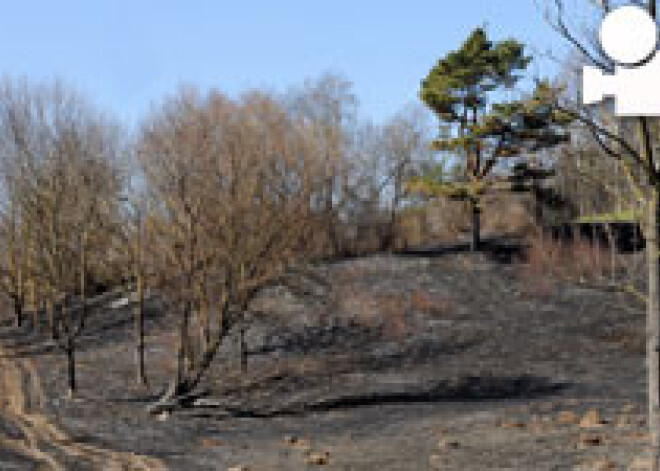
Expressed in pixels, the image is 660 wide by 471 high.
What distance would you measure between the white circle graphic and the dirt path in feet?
24.8

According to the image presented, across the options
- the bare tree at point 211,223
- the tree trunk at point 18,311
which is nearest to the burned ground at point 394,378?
the tree trunk at point 18,311

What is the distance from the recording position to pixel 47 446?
35.0ft

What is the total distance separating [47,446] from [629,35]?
938 centimetres

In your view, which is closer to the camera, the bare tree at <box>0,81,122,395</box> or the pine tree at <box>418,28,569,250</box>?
the bare tree at <box>0,81,122,395</box>

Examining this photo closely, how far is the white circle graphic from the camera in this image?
3531 mm

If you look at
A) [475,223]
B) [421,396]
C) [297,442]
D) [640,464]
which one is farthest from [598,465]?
[475,223]

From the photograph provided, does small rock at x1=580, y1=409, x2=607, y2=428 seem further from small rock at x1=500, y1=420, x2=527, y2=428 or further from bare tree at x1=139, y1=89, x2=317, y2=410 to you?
bare tree at x1=139, y1=89, x2=317, y2=410

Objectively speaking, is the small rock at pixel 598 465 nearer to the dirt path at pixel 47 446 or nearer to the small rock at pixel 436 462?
the small rock at pixel 436 462

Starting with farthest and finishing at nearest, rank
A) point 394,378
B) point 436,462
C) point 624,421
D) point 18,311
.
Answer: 1. point 18,311
2. point 394,378
3. point 624,421
4. point 436,462

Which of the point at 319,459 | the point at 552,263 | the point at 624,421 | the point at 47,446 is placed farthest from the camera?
the point at 552,263

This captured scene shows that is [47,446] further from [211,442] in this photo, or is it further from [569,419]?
[569,419]

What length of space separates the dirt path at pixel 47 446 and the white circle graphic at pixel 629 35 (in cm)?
755

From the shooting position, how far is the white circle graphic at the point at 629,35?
3.53m

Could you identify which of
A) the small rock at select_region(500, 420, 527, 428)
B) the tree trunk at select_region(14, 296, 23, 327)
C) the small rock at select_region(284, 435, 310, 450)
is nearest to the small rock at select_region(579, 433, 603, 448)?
the small rock at select_region(500, 420, 527, 428)
